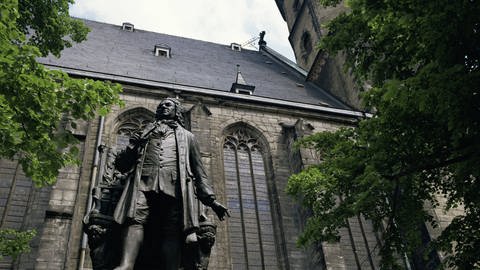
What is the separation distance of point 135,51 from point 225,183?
826 centimetres

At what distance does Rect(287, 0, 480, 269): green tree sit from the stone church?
1.55m

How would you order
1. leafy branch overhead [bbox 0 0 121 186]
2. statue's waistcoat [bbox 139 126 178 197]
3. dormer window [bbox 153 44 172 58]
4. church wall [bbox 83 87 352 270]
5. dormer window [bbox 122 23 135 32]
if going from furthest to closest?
dormer window [bbox 122 23 135 32]
dormer window [bbox 153 44 172 58]
church wall [bbox 83 87 352 270]
leafy branch overhead [bbox 0 0 121 186]
statue's waistcoat [bbox 139 126 178 197]

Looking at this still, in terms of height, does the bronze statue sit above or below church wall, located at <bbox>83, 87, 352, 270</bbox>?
below

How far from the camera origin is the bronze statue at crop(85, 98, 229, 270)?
130 inches

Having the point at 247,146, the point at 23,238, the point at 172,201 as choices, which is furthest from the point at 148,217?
the point at 247,146

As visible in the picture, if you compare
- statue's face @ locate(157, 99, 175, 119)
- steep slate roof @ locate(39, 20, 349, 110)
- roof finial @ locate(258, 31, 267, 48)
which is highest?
roof finial @ locate(258, 31, 267, 48)

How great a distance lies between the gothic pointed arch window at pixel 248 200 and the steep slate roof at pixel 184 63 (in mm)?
2580

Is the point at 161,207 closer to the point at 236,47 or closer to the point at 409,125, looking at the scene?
the point at 409,125

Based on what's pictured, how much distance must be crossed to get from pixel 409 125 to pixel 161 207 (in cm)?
364

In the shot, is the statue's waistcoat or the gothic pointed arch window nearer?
the statue's waistcoat

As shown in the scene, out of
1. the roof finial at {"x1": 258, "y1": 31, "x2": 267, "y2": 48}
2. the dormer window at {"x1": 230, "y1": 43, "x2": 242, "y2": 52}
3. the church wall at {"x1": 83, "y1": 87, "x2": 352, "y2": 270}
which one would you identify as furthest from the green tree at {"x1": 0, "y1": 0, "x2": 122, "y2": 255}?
the roof finial at {"x1": 258, "y1": 31, "x2": 267, "y2": 48}

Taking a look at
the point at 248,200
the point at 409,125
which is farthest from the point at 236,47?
the point at 409,125

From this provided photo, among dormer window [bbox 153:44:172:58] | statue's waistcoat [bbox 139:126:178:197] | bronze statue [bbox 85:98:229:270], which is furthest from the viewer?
dormer window [bbox 153:44:172:58]

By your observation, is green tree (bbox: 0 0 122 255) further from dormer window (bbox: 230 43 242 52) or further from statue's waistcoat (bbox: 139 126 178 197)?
dormer window (bbox: 230 43 242 52)
